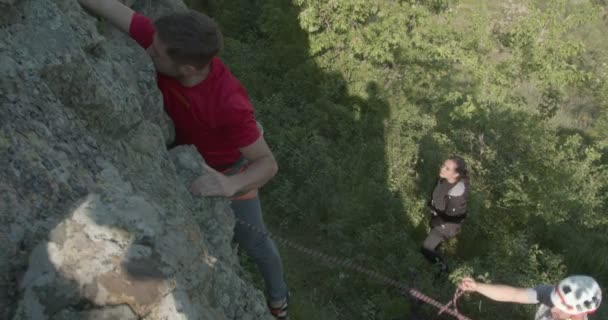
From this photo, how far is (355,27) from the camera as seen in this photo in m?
10.5

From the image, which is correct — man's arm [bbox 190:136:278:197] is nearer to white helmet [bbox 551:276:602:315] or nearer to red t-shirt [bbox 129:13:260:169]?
red t-shirt [bbox 129:13:260:169]

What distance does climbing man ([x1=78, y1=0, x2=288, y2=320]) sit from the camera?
9.41ft

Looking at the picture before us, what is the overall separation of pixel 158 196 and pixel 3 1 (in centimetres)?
107

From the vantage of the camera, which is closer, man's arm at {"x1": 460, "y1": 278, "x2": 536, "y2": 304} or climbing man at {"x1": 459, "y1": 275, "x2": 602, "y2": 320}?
climbing man at {"x1": 459, "y1": 275, "x2": 602, "y2": 320}

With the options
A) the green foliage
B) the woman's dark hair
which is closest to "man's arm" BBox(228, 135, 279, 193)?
the green foliage

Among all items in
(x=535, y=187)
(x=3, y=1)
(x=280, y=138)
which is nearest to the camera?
(x=3, y=1)

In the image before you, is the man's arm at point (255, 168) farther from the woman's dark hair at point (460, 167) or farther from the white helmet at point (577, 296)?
the woman's dark hair at point (460, 167)

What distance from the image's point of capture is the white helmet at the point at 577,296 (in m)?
4.66

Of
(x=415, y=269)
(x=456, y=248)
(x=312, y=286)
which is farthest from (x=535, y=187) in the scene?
(x=312, y=286)

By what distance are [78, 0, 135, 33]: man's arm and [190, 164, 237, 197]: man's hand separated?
96 cm

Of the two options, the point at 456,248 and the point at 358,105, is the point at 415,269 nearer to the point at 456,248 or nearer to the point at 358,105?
the point at 456,248

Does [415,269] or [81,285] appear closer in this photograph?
[81,285]

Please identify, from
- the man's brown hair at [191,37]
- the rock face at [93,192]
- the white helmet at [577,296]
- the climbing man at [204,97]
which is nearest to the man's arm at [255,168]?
the climbing man at [204,97]

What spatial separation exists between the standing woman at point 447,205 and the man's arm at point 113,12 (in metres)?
4.76
